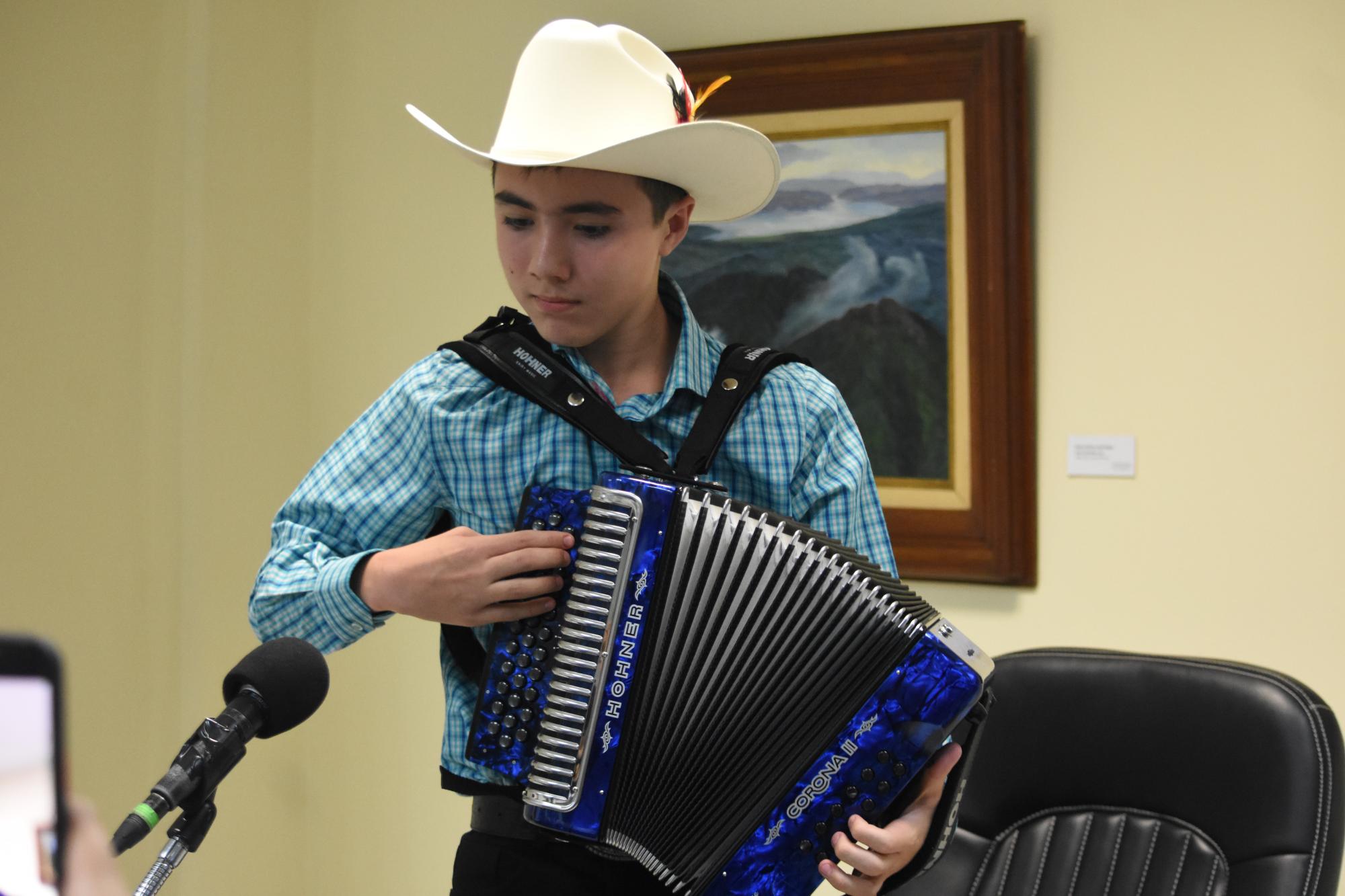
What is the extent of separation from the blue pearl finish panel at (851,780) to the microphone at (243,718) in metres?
0.50

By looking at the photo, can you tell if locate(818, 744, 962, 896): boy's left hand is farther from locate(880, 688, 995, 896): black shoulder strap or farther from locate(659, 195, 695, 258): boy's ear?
locate(659, 195, 695, 258): boy's ear

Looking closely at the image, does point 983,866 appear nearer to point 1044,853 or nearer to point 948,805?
point 1044,853

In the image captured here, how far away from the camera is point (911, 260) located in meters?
2.66

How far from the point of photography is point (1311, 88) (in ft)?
7.79

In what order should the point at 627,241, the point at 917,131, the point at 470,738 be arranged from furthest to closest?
1. the point at 917,131
2. the point at 627,241
3. the point at 470,738

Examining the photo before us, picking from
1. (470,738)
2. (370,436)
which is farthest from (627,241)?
(470,738)

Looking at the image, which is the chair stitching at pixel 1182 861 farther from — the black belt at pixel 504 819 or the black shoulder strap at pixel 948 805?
the black belt at pixel 504 819

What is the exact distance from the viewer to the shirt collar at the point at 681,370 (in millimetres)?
1349

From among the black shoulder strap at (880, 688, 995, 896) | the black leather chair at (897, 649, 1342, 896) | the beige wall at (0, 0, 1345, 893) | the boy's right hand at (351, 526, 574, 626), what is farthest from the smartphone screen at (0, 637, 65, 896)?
the beige wall at (0, 0, 1345, 893)

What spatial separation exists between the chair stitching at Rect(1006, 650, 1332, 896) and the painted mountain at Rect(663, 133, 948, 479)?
3.45ft

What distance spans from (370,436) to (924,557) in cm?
160

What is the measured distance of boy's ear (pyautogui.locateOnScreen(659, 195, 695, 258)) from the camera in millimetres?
1402

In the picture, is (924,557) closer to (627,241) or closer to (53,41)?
(627,241)

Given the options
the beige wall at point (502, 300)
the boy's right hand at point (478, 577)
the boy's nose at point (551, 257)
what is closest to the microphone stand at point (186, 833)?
the boy's right hand at point (478, 577)
